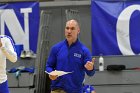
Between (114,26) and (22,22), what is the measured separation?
183cm

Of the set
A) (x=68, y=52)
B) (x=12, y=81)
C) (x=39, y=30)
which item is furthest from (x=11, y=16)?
(x=68, y=52)

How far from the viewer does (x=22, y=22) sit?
667 cm

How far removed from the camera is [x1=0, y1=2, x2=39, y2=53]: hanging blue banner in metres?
6.62

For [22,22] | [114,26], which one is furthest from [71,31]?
[22,22]

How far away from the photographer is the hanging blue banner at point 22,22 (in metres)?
6.62

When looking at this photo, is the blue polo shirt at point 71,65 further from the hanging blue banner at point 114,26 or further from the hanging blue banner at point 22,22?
the hanging blue banner at point 22,22

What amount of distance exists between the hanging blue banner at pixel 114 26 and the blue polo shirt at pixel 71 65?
279cm

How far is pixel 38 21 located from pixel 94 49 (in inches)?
48.8

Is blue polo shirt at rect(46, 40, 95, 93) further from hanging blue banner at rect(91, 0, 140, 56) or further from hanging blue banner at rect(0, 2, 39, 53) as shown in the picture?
hanging blue banner at rect(0, 2, 39, 53)

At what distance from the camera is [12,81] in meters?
6.06

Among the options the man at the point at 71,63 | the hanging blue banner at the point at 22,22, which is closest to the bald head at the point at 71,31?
the man at the point at 71,63

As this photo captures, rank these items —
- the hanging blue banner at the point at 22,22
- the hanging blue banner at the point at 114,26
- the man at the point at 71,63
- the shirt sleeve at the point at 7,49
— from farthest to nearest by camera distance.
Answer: the hanging blue banner at the point at 22,22 → the hanging blue banner at the point at 114,26 → the man at the point at 71,63 → the shirt sleeve at the point at 7,49

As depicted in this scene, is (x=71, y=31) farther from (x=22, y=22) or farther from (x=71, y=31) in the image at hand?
(x=22, y=22)

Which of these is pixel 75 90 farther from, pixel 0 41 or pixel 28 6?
pixel 28 6
